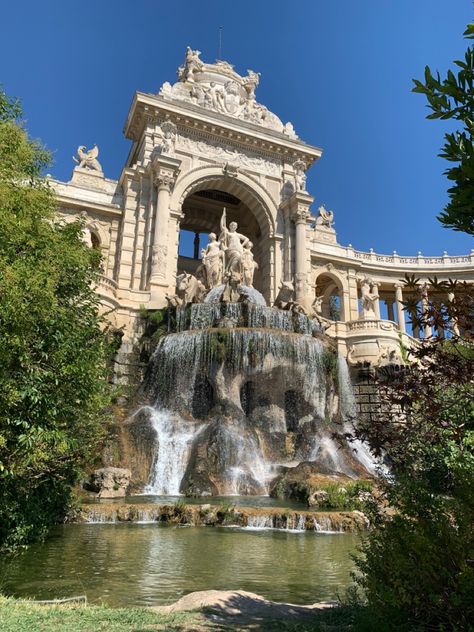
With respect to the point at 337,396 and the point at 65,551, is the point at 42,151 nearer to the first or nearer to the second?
the point at 65,551

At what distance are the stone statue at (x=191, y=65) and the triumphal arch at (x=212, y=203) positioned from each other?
0.08 metres

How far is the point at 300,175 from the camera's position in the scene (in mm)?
35219

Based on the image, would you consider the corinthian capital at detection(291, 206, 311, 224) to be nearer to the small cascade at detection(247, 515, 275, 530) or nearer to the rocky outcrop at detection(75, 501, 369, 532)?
the rocky outcrop at detection(75, 501, 369, 532)

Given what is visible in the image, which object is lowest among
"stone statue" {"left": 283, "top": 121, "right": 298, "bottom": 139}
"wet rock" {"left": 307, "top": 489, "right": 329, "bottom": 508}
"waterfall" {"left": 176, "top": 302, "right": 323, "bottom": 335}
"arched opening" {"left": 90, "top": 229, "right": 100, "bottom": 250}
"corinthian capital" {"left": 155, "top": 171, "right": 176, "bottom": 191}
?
"wet rock" {"left": 307, "top": 489, "right": 329, "bottom": 508}

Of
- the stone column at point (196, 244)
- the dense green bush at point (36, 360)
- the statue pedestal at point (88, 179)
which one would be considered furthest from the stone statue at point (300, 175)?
the dense green bush at point (36, 360)

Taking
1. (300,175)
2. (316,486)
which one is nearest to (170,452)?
(316,486)

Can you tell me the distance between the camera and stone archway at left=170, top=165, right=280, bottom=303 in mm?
32188

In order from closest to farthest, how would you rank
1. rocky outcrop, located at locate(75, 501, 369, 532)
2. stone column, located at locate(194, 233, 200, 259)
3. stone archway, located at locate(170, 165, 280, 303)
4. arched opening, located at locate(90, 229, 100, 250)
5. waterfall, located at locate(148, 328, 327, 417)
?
rocky outcrop, located at locate(75, 501, 369, 532)
waterfall, located at locate(148, 328, 327, 417)
arched opening, located at locate(90, 229, 100, 250)
stone archway, located at locate(170, 165, 280, 303)
stone column, located at locate(194, 233, 200, 259)

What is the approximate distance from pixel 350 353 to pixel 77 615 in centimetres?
2934

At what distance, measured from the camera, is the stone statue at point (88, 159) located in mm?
33188

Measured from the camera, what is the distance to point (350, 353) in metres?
31.9

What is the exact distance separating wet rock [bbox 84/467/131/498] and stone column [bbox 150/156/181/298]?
51.8 ft

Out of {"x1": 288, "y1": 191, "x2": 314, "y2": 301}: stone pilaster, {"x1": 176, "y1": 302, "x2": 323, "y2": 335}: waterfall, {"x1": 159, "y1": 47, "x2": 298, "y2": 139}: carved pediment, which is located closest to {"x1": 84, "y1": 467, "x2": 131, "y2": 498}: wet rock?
{"x1": 176, "y1": 302, "x2": 323, "y2": 335}: waterfall

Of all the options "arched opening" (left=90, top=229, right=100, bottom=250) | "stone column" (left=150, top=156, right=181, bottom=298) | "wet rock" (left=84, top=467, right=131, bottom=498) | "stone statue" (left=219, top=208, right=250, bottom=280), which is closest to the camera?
"wet rock" (left=84, top=467, right=131, bottom=498)
